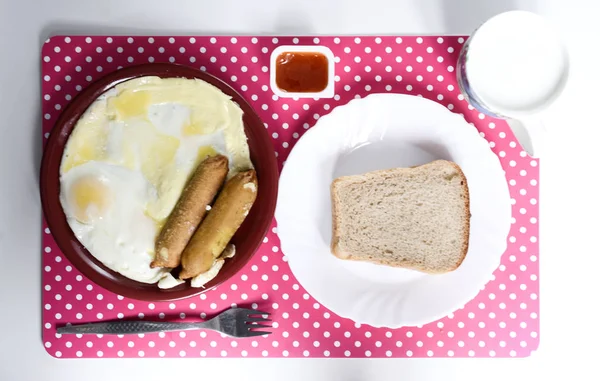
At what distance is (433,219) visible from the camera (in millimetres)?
1435

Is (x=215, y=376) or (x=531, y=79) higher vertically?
(x=531, y=79)

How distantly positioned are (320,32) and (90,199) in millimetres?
717

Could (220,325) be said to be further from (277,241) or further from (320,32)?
(320,32)

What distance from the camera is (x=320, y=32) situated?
1.49 m

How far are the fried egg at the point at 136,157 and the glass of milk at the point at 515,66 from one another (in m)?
0.61

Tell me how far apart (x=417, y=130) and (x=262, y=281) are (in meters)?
0.56

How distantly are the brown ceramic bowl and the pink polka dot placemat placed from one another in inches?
4.2

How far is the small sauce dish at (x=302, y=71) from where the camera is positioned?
144cm

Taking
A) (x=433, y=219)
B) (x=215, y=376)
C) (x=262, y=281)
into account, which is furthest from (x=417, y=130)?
(x=215, y=376)

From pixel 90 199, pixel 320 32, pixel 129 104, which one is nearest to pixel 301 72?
pixel 320 32

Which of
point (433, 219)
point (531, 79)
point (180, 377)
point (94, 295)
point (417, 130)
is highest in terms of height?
point (531, 79)

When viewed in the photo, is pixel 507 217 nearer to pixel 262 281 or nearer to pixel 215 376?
pixel 262 281

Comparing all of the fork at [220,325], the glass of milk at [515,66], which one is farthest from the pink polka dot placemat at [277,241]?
the glass of milk at [515,66]

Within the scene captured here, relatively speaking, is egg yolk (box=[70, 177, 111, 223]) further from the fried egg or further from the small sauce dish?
the small sauce dish
